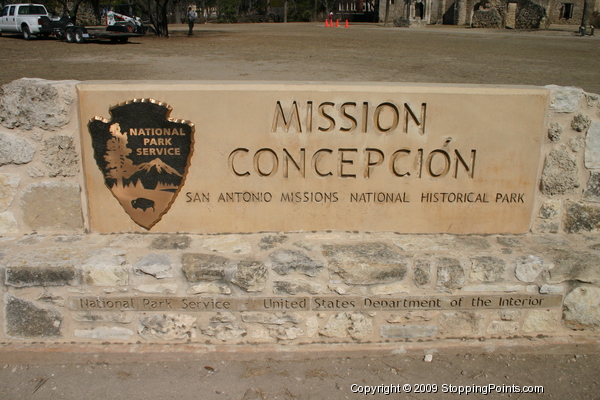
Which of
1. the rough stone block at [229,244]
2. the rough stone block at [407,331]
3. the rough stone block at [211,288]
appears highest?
the rough stone block at [229,244]

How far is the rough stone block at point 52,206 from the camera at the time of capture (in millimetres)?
3002

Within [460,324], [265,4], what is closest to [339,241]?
[460,324]

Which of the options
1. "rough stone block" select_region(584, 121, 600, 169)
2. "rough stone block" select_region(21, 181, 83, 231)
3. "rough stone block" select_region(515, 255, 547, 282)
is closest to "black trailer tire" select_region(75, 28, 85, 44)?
"rough stone block" select_region(21, 181, 83, 231)

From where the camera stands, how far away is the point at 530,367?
2.80 meters

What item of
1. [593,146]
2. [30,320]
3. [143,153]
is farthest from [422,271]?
[30,320]

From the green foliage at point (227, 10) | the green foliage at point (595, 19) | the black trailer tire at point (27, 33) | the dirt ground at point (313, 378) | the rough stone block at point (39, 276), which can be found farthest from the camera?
the green foliage at point (227, 10)

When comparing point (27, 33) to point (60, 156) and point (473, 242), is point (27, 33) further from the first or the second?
point (473, 242)

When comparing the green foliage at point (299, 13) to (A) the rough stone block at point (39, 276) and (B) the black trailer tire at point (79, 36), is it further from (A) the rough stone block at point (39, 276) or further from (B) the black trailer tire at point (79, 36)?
(A) the rough stone block at point (39, 276)

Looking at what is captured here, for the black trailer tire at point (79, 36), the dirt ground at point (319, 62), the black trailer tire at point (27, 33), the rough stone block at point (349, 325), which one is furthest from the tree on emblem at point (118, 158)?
the black trailer tire at point (27, 33)

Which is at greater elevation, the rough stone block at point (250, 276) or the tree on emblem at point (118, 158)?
the tree on emblem at point (118, 158)

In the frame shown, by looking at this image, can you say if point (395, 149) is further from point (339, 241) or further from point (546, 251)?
point (546, 251)

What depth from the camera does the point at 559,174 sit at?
3.08 meters

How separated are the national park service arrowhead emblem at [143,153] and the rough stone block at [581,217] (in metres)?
2.36

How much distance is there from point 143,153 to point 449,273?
1896 millimetres
